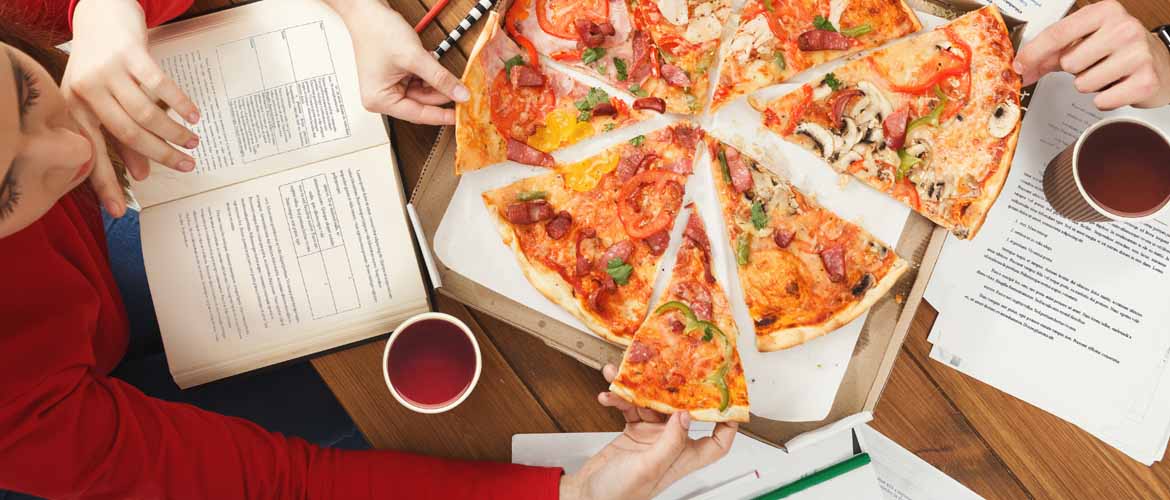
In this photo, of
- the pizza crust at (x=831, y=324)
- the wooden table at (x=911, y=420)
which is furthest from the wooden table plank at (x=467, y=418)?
the pizza crust at (x=831, y=324)

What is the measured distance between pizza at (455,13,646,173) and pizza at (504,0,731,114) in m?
0.06

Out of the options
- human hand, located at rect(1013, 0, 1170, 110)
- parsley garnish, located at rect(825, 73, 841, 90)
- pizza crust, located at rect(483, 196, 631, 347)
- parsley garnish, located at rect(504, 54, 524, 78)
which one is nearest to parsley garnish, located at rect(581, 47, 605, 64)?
parsley garnish, located at rect(504, 54, 524, 78)

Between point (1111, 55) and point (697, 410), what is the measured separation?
4.47 feet

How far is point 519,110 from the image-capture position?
1975 millimetres

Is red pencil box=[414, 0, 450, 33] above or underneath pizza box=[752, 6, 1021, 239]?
above

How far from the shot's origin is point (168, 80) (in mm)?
1523

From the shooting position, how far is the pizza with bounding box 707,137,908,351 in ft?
6.09

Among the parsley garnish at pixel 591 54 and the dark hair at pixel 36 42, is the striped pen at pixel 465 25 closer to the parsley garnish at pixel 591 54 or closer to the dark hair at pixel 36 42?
the parsley garnish at pixel 591 54

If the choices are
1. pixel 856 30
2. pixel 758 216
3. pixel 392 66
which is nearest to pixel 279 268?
pixel 392 66

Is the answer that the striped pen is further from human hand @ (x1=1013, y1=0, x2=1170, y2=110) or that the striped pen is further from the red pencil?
human hand @ (x1=1013, y1=0, x2=1170, y2=110)

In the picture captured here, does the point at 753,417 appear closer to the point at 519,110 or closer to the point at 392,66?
the point at 519,110

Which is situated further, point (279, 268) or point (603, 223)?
point (603, 223)

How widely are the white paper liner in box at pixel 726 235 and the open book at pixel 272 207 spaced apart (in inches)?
7.1

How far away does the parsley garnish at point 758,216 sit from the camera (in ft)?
6.42
